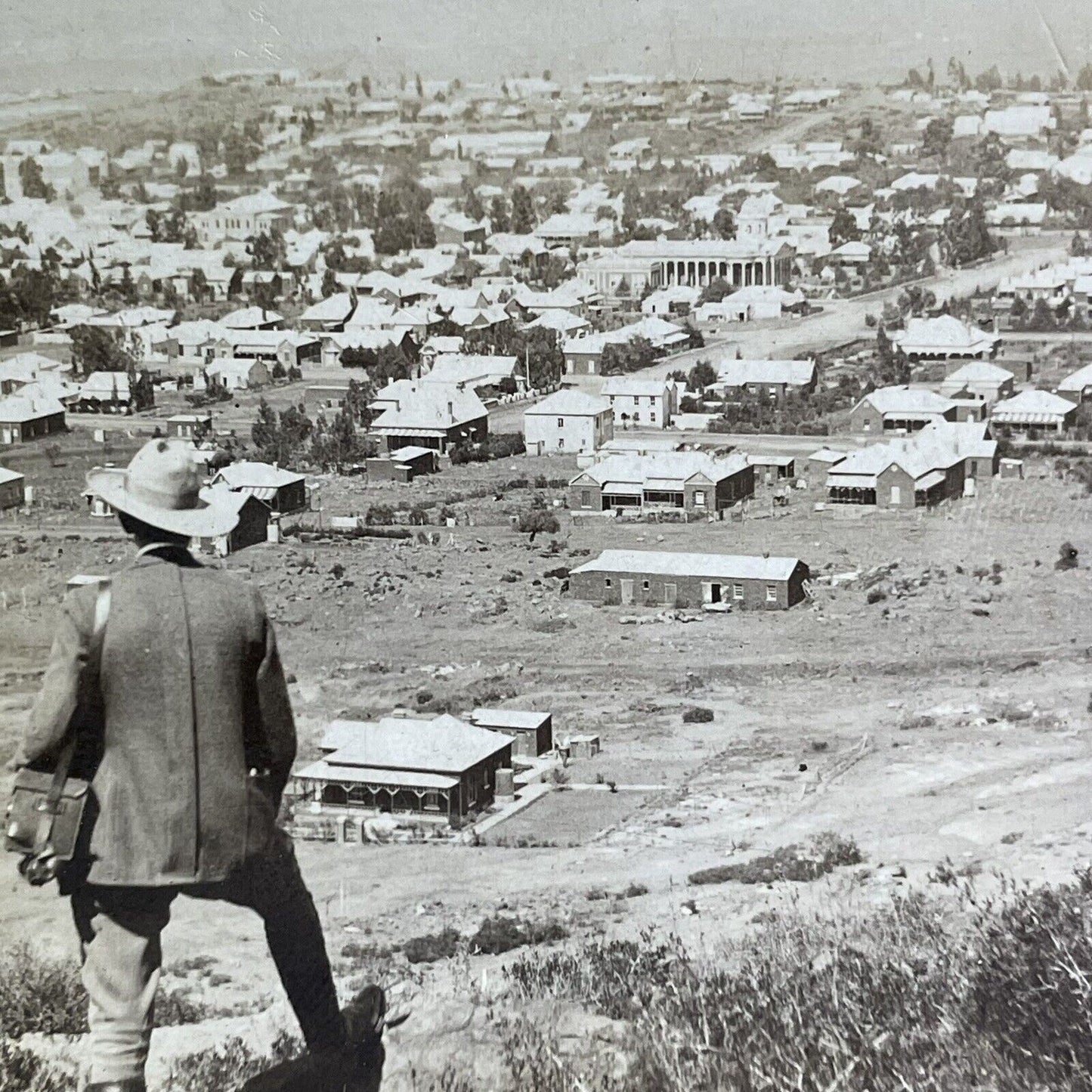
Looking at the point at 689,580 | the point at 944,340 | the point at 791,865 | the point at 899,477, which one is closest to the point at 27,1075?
the point at 791,865

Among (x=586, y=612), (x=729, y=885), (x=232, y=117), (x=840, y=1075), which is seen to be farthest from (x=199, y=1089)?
(x=232, y=117)

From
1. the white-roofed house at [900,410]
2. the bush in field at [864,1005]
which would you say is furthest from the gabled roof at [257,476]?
the white-roofed house at [900,410]

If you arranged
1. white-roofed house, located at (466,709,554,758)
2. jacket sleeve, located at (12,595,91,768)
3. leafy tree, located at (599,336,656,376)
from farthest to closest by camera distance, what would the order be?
leafy tree, located at (599,336,656,376) < white-roofed house, located at (466,709,554,758) < jacket sleeve, located at (12,595,91,768)

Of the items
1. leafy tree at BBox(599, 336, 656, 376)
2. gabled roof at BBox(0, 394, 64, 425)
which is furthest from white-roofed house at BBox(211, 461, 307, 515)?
leafy tree at BBox(599, 336, 656, 376)

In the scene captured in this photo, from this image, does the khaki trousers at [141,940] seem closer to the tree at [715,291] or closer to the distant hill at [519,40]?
the distant hill at [519,40]

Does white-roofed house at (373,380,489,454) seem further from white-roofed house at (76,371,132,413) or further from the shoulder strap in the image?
the shoulder strap

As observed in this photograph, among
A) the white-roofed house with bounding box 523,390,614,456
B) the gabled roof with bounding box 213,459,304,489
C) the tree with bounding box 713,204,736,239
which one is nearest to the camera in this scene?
the gabled roof with bounding box 213,459,304,489

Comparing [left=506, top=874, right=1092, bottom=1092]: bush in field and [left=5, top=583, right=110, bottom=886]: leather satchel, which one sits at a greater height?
[left=5, top=583, right=110, bottom=886]: leather satchel
